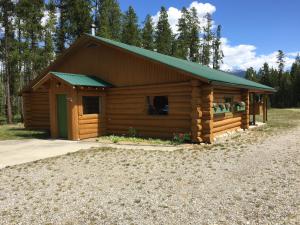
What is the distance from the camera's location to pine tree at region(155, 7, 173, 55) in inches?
1788

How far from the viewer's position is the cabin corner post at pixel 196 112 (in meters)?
11.9

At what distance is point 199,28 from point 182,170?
Answer: 46625 millimetres

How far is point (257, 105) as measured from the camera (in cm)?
2066

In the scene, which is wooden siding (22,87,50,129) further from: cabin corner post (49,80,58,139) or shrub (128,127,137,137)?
shrub (128,127,137,137)

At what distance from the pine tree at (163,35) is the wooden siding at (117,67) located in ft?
97.5

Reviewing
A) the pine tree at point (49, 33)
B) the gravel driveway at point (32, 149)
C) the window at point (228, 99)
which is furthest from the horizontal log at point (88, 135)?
the pine tree at point (49, 33)

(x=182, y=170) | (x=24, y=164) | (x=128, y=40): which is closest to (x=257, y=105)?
(x=182, y=170)

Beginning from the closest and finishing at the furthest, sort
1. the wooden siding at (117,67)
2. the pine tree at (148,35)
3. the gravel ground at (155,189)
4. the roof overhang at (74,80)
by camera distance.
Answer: the gravel ground at (155,189), the roof overhang at (74,80), the wooden siding at (117,67), the pine tree at (148,35)

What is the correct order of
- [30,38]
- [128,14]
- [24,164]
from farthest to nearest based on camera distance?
[128,14], [30,38], [24,164]

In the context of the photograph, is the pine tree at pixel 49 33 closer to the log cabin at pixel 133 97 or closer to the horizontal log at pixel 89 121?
the log cabin at pixel 133 97

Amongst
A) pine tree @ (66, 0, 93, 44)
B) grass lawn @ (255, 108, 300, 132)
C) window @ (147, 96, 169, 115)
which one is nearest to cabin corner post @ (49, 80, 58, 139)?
window @ (147, 96, 169, 115)

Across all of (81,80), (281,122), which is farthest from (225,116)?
(281,122)

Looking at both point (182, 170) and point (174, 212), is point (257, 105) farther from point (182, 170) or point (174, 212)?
point (174, 212)

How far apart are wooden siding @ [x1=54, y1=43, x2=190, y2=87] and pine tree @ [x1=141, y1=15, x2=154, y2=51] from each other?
29317 mm
